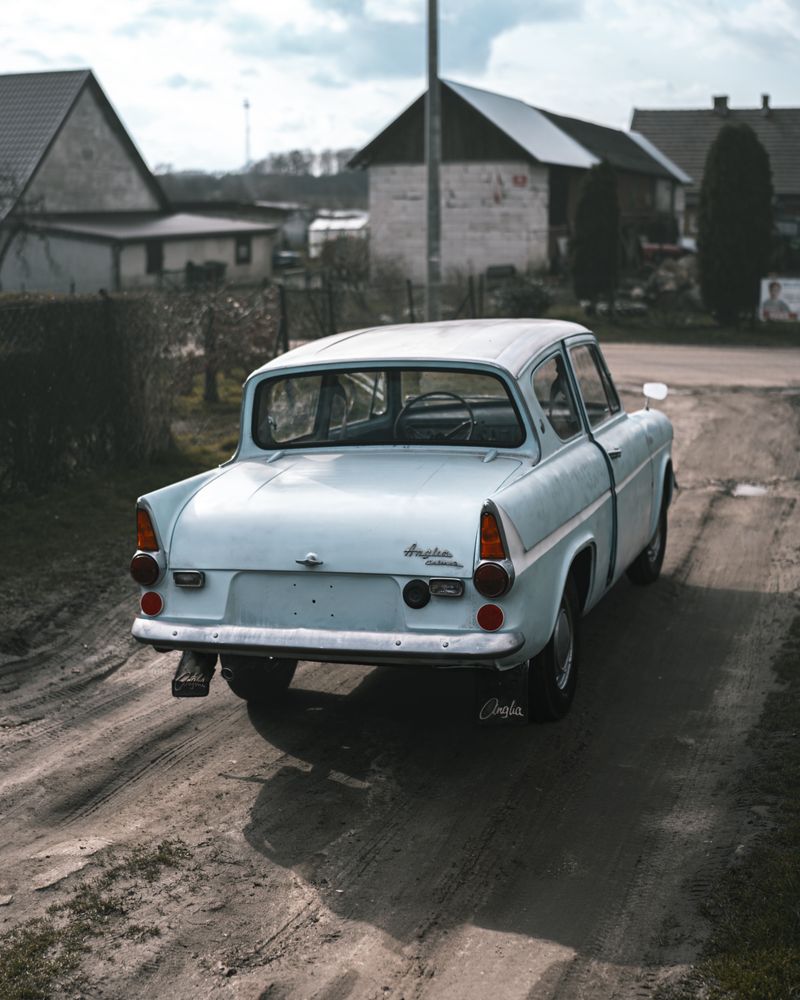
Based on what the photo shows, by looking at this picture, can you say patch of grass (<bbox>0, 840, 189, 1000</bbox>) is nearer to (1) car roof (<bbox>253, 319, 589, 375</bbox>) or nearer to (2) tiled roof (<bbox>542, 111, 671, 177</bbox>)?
(1) car roof (<bbox>253, 319, 589, 375</bbox>)

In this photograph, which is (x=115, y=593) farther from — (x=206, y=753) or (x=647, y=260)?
(x=647, y=260)

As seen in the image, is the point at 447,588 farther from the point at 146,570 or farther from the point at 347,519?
the point at 146,570

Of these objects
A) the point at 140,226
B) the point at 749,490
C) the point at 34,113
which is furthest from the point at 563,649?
the point at 34,113

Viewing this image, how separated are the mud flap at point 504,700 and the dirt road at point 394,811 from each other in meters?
0.29

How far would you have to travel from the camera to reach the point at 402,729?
20.4 feet

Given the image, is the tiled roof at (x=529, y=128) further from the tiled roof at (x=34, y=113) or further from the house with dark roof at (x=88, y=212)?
the tiled roof at (x=34, y=113)

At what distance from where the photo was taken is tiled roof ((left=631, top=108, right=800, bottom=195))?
5597 cm

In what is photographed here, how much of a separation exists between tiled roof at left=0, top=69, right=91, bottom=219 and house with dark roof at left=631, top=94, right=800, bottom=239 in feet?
85.1

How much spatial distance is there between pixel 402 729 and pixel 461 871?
1.47 m

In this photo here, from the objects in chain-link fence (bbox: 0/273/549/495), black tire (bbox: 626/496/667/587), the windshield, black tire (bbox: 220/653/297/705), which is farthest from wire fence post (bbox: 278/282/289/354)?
black tire (bbox: 220/653/297/705)

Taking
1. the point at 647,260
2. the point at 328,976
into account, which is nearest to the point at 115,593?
the point at 328,976

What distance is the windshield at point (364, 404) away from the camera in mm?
6727

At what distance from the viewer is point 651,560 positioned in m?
8.69

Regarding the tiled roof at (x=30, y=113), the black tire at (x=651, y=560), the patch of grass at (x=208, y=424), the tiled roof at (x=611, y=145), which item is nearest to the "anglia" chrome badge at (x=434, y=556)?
Answer: the black tire at (x=651, y=560)
